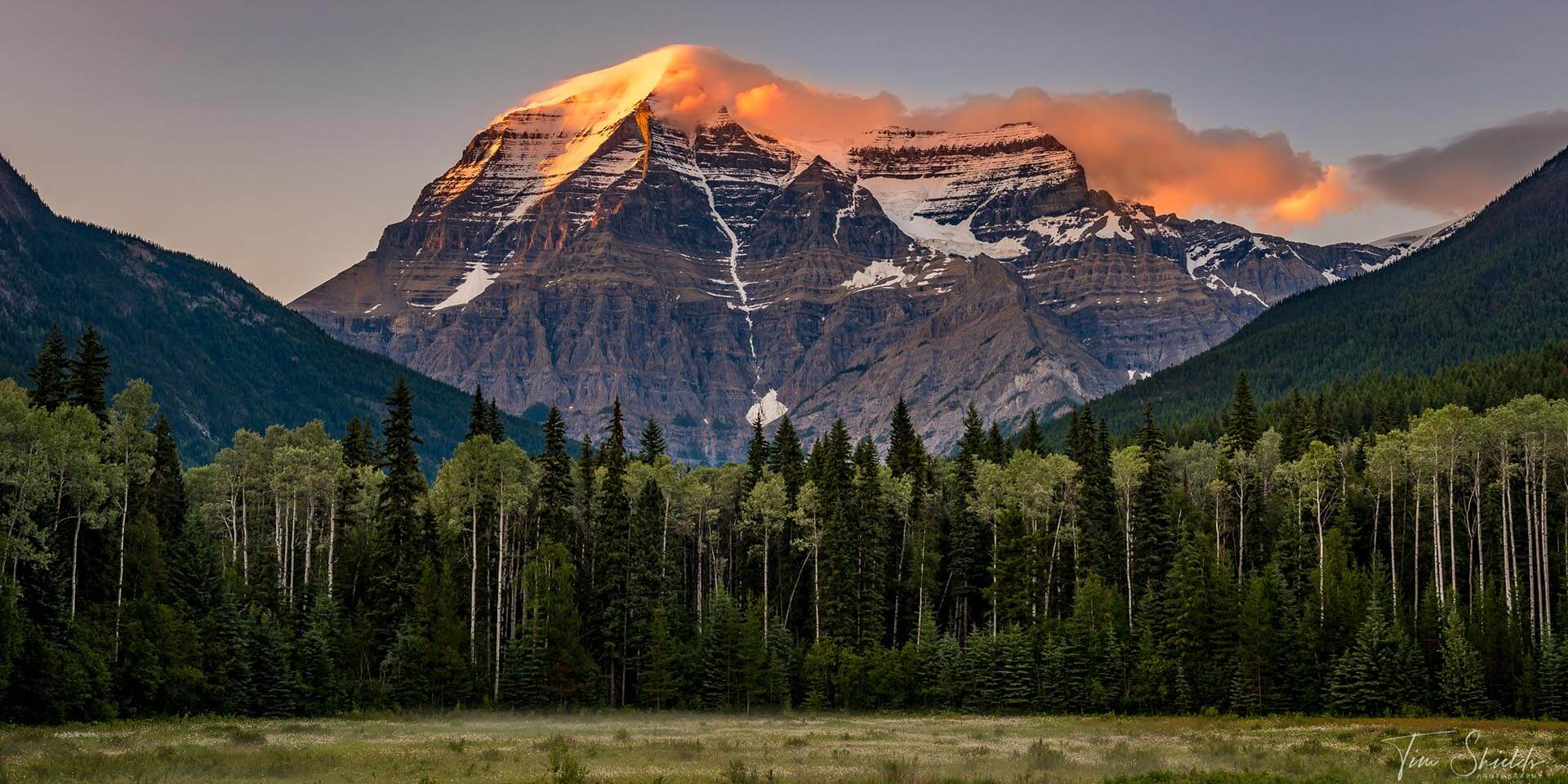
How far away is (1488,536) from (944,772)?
6993cm

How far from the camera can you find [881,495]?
384 feet

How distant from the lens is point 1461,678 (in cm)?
9050

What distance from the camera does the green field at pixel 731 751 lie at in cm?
5094

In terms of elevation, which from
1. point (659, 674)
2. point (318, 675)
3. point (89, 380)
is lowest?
point (659, 674)

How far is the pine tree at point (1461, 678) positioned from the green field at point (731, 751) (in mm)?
6444

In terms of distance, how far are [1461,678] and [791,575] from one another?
48.7 metres

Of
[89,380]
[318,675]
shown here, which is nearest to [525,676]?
[318,675]

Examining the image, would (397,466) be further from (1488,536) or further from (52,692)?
(1488,536)

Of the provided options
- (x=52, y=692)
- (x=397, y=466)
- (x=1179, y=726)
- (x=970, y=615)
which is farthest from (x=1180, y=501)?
(x=52, y=692)

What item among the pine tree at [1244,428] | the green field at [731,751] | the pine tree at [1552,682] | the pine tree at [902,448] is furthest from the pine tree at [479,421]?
the pine tree at [1552,682]

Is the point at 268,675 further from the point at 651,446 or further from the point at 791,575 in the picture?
the point at 651,446

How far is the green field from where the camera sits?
167 ft

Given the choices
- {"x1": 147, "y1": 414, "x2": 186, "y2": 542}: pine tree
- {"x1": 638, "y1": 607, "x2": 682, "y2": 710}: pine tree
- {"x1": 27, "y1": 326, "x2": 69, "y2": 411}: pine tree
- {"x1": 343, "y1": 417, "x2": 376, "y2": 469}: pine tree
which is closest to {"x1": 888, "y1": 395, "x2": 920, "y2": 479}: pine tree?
{"x1": 638, "y1": 607, "x2": 682, "y2": 710}: pine tree

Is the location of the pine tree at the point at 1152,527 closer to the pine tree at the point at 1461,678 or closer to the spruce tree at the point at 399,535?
the pine tree at the point at 1461,678
